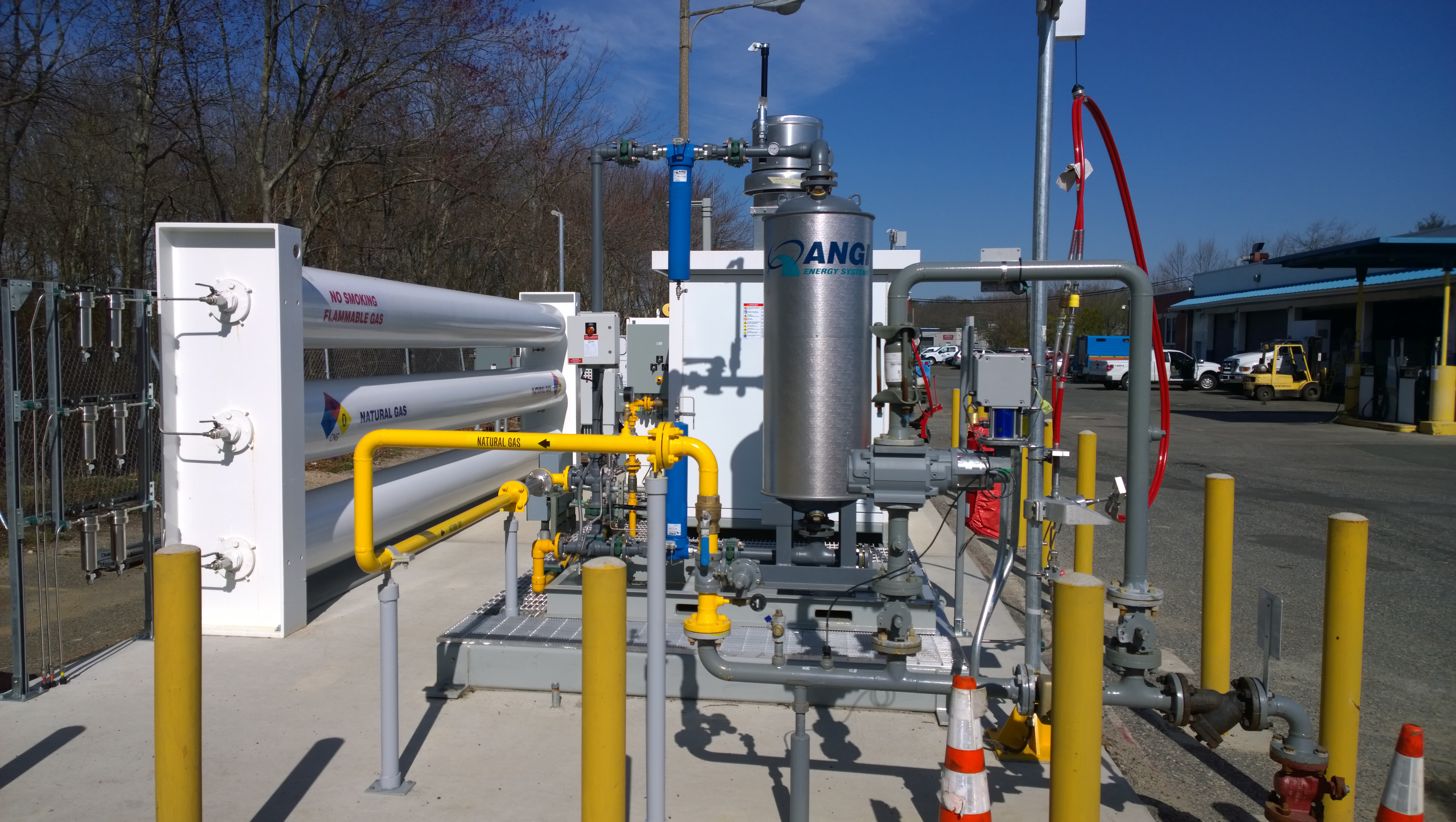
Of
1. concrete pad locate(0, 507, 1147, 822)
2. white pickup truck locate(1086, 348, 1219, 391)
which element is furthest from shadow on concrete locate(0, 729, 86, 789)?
white pickup truck locate(1086, 348, 1219, 391)

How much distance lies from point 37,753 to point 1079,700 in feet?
14.2

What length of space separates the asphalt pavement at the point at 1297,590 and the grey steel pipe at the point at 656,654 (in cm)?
208

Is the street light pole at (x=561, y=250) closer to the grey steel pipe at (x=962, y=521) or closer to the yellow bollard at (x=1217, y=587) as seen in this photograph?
the grey steel pipe at (x=962, y=521)

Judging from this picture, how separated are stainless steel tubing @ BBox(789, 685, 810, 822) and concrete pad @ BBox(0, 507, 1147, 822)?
19.2 inches

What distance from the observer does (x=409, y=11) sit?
1198 centimetres

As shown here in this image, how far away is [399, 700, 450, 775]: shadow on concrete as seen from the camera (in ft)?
→ 13.1

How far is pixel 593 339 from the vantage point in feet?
20.5

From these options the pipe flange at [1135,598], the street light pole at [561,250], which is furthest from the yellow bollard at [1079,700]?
the street light pole at [561,250]

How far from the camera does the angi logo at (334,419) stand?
625cm

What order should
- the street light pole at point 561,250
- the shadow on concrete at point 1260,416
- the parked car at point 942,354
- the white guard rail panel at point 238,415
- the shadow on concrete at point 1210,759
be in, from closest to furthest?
the shadow on concrete at point 1210,759 → the white guard rail panel at point 238,415 → the street light pole at point 561,250 → the shadow on concrete at point 1260,416 → the parked car at point 942,354

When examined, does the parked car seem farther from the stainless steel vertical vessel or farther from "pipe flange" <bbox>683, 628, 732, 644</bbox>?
"pipe flange" <bbox>683, 628, 732, 644</bbox>

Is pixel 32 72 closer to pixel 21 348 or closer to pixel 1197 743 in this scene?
pixel 21 348

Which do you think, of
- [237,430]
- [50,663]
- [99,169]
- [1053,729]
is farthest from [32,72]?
[1053,729]

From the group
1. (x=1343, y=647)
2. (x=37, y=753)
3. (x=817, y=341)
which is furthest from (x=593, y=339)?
(x=1343, y=647)
